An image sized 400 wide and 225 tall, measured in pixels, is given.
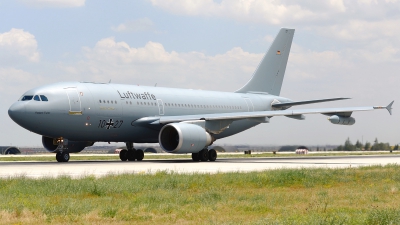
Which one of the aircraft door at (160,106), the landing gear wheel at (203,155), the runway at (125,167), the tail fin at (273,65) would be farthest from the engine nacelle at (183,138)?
the tail fin at (273,65)

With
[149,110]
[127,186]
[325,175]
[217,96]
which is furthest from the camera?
[217,96]

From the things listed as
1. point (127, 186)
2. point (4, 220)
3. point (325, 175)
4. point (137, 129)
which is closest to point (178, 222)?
point (4, 220)

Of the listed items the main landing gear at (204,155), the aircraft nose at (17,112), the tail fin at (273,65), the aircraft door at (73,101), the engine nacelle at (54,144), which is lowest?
the main landing gear at (204,155)

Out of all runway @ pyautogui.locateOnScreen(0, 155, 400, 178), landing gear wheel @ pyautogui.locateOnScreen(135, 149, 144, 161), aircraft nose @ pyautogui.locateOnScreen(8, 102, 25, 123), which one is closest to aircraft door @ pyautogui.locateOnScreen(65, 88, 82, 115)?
aircraft nose @ pyautogui.locateOnScreen(8, 102, 25, 123)

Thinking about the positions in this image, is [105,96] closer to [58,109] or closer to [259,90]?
[58,109]

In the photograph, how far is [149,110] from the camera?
115 feet

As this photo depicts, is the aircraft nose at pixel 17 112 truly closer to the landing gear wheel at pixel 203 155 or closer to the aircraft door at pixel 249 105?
the landing gear wheel at pixel 203 155

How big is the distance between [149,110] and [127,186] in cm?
1973

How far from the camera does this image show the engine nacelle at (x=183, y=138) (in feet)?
104

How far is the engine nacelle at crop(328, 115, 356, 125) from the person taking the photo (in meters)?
34.5

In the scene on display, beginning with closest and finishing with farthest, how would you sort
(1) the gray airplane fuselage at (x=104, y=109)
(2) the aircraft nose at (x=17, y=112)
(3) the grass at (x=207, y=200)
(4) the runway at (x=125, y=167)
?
(3) the grass at (x=207, y=200)
(4) the runway at (x=125, y=167)
(2) the aircraft nose at (x=17, y=112)
(1) the gray airplane fuselage at (x=104, y=109)

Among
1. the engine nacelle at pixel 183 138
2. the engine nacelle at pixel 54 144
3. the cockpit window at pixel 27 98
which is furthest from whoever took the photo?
the engine nacelle at pixel 54 144

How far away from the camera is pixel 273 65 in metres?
46.5

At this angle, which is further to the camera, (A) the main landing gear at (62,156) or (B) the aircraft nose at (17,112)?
(A) the main landing gear at (62,156)
